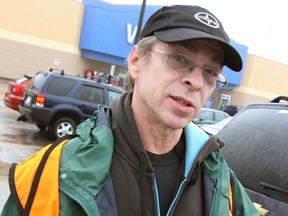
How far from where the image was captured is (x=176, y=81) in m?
1.55

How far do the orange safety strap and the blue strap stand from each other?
602 mm

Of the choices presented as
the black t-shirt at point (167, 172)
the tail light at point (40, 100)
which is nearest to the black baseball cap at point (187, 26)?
the black t-shirt at point (167, 172)

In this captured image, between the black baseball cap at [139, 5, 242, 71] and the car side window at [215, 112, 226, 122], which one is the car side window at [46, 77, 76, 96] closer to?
the car side window at [215, 112, 226, 122]

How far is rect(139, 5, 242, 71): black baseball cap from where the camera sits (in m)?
1.48

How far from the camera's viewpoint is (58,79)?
943 cm

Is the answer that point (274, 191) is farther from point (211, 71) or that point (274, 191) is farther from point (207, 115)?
point (207, 115)

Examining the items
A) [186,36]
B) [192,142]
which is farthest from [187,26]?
[192,142]

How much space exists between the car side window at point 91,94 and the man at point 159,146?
8.02 m

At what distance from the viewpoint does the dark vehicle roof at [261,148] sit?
2406mm

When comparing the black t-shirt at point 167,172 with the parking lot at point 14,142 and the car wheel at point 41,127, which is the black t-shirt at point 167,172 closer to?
the parking lot at point 14,142

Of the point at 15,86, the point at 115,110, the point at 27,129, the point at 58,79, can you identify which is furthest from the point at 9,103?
the point at 115,110

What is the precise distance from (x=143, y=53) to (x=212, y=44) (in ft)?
1.09

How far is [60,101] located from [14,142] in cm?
168

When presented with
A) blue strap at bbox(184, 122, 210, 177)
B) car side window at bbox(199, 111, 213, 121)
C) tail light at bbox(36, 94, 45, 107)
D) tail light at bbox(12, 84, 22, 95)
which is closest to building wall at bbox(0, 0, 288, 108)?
car side window at bbox(199, 111, 213, 121)
